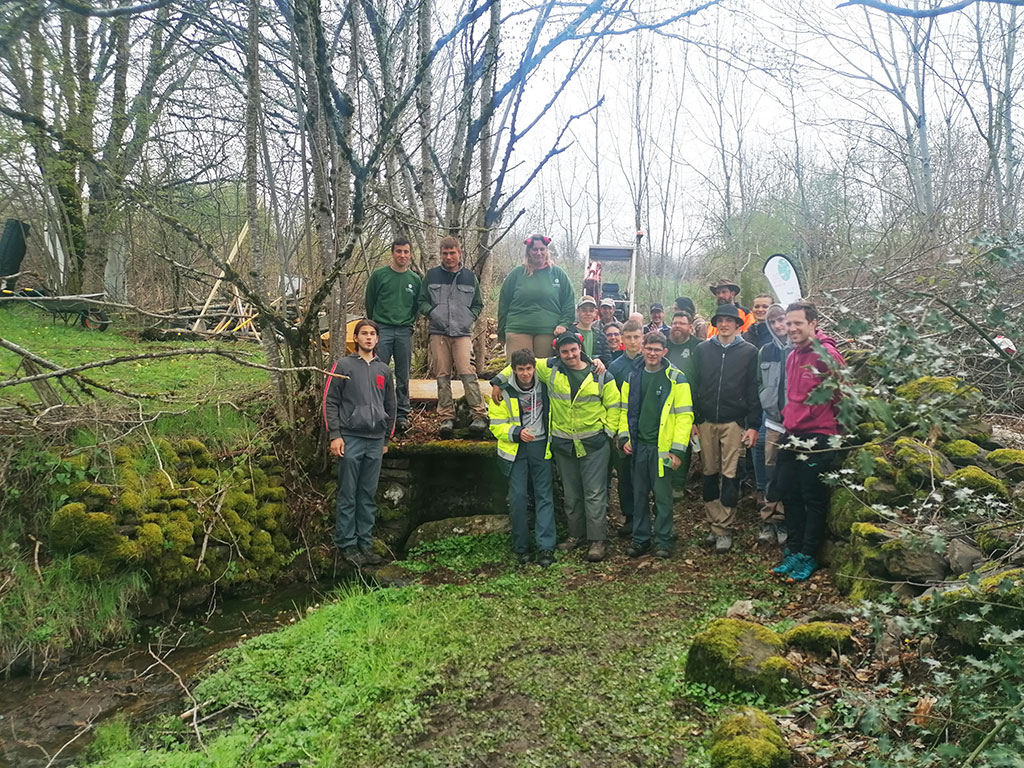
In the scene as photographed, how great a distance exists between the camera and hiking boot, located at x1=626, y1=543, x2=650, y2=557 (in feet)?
19.4

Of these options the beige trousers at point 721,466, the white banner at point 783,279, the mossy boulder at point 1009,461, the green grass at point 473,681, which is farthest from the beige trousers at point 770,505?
the white banner at point 783,279

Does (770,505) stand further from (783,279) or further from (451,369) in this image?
(451,369)

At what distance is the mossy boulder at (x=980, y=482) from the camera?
4.21 meters

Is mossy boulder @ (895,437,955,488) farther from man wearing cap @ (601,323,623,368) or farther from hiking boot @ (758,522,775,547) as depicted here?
man wearing cap @ (601,323,623,368)

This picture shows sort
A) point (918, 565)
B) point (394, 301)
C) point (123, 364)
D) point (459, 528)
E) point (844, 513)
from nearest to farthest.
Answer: point (918, 565) → point (844, 513) → point (459, 528) → point (394, 301) → point (123, 364)

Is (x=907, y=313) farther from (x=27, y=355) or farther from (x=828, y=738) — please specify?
(x=27, y=355)

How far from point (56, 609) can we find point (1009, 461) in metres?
6.57

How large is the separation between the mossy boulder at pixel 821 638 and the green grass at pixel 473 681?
66 centimetres

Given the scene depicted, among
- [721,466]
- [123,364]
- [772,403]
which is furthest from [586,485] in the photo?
[123,364]

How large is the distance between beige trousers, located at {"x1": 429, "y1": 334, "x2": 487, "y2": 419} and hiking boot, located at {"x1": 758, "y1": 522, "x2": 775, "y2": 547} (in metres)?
2.87

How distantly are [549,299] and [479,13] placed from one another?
2702 mm

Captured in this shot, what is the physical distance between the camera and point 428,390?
787cm

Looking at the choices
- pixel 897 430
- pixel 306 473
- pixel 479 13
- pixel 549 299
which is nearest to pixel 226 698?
pixel 306 473

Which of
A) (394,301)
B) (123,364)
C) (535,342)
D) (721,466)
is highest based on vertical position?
(394,301)
